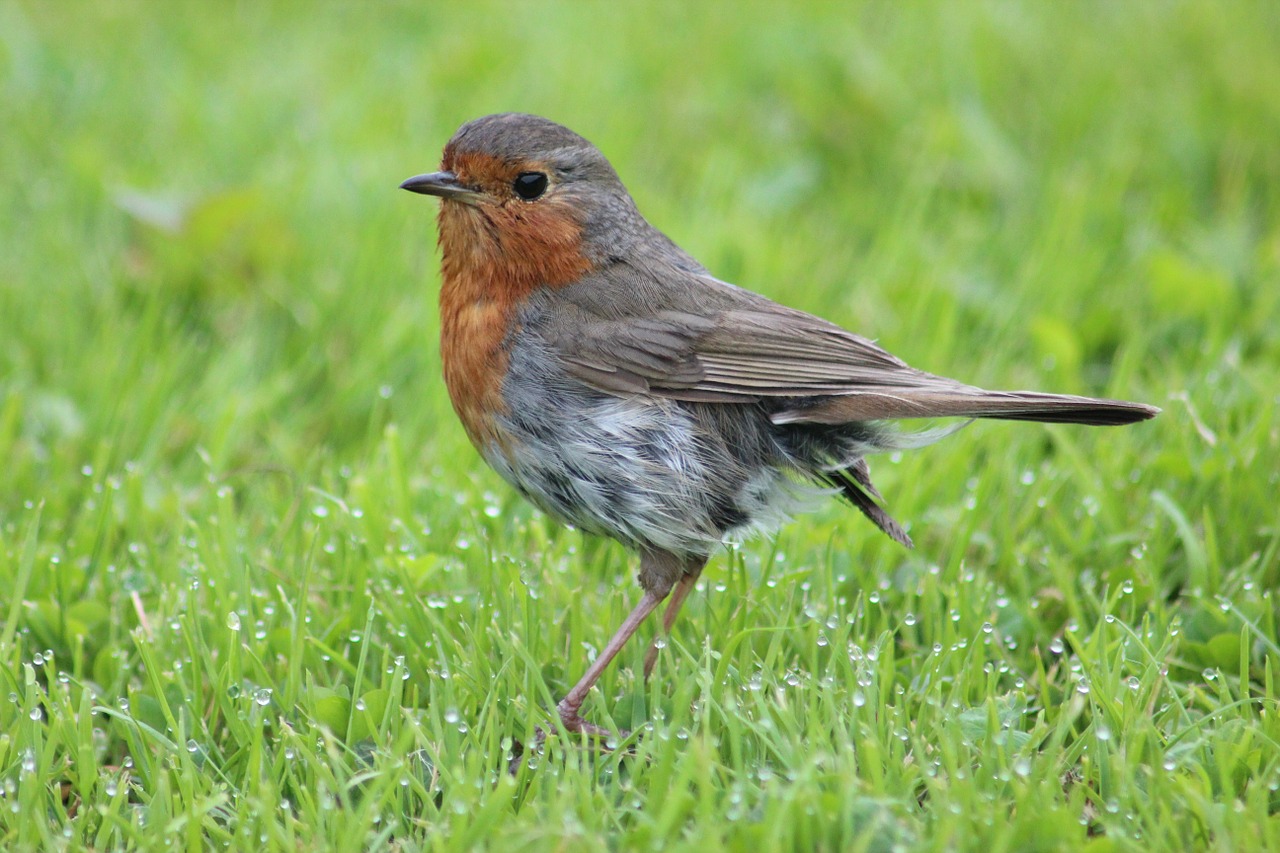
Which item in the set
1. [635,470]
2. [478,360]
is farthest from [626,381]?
[478,360]

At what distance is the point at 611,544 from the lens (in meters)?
4.06

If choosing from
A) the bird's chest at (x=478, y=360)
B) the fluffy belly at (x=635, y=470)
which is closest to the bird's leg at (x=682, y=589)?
the fluffy belly at (x=635, y=470)

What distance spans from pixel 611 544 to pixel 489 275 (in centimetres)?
95

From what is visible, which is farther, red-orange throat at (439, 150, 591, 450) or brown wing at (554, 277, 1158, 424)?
red-orange throat at (439, 150, 591, 450)

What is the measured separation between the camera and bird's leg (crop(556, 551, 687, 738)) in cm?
323

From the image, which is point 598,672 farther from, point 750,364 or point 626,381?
point 750,364

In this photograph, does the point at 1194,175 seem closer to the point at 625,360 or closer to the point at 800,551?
the point at 800,551

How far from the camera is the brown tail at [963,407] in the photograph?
3.08 m

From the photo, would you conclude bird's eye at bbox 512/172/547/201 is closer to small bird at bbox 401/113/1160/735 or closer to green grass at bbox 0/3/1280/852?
small bird at bbox 401/113/1160/735

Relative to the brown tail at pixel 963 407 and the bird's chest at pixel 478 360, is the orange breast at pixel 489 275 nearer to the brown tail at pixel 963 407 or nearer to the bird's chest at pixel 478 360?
the bird's chest at pixel 478 360

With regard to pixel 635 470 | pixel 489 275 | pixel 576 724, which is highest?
pixel 489 275

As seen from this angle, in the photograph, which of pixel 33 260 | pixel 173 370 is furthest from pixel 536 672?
pixel 33 260

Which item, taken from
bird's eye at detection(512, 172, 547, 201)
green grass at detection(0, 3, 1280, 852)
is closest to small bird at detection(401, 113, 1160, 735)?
bird's eye at detection(512, 172, 547, 201)

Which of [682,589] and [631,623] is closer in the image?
[631,623]
